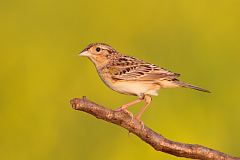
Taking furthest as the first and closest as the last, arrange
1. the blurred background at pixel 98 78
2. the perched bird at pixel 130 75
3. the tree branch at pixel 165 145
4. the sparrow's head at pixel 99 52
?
the blurred background at pixel 98 78, the sparrow's head at pixel 99 52, the perched bird at pixel 130 75, the tree branch at pixel 165 145

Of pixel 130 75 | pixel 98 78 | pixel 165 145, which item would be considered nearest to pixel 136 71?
pixel 130 75

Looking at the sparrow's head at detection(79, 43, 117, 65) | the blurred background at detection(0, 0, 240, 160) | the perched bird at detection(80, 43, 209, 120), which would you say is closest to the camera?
the perched bird at detection(80, 43, 209, 120)

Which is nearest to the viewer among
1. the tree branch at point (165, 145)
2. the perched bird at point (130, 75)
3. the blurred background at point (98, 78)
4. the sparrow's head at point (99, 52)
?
the tree branch at point (165, 145)

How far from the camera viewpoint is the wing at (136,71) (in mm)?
5688

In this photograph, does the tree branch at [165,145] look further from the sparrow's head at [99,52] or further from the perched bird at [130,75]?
the sparrow's head at [99,52]

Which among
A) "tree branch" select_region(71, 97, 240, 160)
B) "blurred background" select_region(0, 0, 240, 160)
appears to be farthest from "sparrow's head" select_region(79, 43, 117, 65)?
"blurred background" select_region(0, 0, 240, 160)

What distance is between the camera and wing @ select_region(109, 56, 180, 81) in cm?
569

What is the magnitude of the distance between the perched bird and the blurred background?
97.3 inches

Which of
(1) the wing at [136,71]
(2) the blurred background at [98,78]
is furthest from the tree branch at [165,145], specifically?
(2) the blurred background at [98,78]

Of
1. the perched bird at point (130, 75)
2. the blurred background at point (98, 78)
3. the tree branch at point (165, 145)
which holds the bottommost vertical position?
the tree branch at point (165, 145)

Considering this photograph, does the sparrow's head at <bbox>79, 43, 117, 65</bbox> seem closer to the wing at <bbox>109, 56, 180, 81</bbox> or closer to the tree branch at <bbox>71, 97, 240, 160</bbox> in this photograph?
the wing at <bbox>109, 56, 180, 81</bbox>

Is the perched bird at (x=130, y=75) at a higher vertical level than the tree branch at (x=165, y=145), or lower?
higher

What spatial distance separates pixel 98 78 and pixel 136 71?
3533mm

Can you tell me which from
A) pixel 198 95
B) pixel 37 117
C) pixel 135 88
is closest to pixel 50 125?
pixel 37 117
